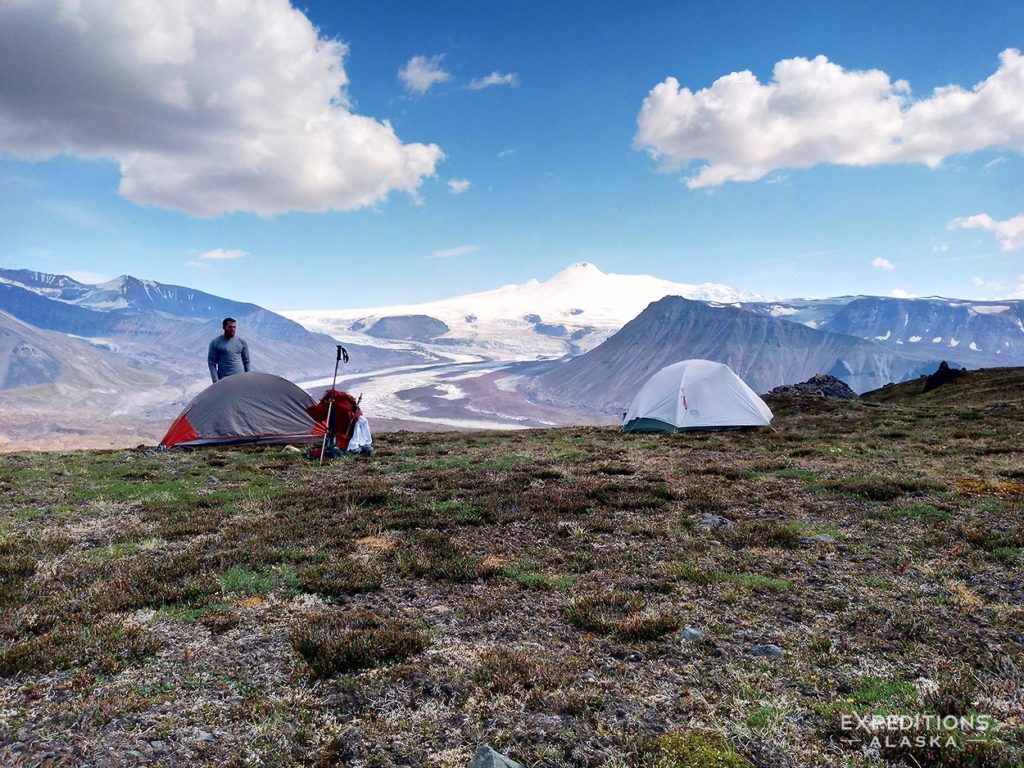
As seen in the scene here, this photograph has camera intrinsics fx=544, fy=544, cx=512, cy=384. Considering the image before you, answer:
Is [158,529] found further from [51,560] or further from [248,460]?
[248,460]

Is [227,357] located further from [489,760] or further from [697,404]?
[489,760]

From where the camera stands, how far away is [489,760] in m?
4.07

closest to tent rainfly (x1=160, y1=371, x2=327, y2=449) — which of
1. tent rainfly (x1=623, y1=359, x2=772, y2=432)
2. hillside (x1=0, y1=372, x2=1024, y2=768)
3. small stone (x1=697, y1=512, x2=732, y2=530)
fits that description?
hillside (x1=0, y1=372, x2=1024, y2=768)

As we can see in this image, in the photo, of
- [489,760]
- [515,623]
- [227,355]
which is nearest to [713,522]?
[515,623]

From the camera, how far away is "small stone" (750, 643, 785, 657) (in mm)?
5750

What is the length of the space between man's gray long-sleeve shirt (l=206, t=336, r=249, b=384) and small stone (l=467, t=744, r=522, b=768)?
22.2 meters

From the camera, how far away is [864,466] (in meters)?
15.8

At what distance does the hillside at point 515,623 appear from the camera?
4.56 m

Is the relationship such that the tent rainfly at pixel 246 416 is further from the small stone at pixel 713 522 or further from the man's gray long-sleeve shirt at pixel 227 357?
the small stone at pixel 713 522

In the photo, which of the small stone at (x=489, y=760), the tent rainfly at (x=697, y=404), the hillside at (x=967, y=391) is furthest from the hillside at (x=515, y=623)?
the hillside at (x=967, y=391)

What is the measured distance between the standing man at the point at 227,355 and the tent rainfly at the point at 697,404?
18343mm

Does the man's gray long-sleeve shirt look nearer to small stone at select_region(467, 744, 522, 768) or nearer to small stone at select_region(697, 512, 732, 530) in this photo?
small stone at select_region(697, 512, 732, 530)

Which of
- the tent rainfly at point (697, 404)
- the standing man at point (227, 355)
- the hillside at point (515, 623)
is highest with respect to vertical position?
the standing man at point (227, 355)

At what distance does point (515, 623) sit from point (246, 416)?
65.1 feet
